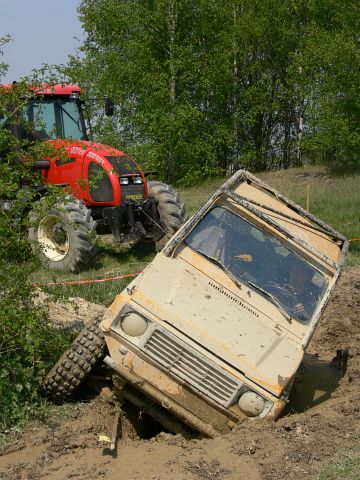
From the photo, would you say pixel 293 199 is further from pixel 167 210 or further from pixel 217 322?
pixel 217 322

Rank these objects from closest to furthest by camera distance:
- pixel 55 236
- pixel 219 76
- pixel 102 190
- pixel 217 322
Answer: pixel 217 322 → pixel 55 236 → pixel 102 190 → pixel 219 76

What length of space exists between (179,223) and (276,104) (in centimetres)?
1950

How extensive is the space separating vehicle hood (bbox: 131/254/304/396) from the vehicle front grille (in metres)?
0.07

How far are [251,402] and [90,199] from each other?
304 inches

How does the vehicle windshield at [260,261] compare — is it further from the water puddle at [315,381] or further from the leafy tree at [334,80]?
the leafy tree at [334,80]

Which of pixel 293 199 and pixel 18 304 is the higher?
pixel 18 304

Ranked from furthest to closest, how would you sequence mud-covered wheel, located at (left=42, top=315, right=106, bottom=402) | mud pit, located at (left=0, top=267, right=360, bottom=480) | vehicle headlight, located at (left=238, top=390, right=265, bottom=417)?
mud-covered wheel, located at (left=42, top=315, right=106, bottom=402), vehicle headlight, located at (left=238, top=390, right=265, bottom=417), mud pit, located at (left=0, top=267, right=360, bottom=480)

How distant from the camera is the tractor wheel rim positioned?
12820mm

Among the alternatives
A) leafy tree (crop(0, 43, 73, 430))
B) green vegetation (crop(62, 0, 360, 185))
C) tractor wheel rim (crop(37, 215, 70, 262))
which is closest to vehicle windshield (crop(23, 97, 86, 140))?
tractor wheel rim (crop(37, 215, 70, 262))

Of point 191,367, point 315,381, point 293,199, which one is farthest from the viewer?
point 293,199

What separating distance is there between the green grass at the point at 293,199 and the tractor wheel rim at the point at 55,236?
538mm

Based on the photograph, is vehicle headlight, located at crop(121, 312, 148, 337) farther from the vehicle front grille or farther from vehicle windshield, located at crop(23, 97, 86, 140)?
vehicle windshield, located at crop(23, 97, 86, 140)

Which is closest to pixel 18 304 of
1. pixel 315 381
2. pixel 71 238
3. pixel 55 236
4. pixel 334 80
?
pixel 315 381

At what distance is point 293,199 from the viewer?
21.4m
